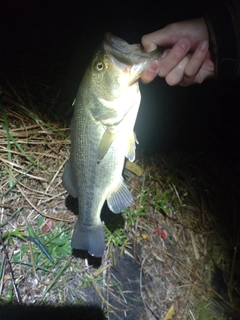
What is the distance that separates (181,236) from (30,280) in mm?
1513

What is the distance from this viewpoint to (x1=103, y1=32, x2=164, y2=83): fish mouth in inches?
68.1

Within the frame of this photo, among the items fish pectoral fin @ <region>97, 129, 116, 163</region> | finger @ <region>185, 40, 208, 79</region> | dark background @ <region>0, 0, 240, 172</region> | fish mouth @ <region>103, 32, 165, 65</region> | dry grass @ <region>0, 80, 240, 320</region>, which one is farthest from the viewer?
dark background @ <region>0, 0, 240, 172</region>

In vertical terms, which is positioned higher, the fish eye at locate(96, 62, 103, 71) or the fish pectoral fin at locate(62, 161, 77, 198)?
the fish eye at locate(96, 62, 103, 71)

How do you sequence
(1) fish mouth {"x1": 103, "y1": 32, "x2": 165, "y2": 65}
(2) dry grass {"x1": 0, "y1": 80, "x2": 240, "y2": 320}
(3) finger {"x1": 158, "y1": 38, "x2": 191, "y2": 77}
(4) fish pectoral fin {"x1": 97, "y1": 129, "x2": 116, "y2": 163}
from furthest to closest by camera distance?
(2) dry grass {"x1": 0, "y1": 80, "x2": 240, "y2": 320} → (3) finger {"x1": 158, "y1": 38, "x2": 191, "y2": 77} → (4) fish pectoral fin {"x1": 97, "y1": 129, "x2": 116, "y2": 163} → (1) fish mouth {"x1": 103, "y1": 32, "x2": 165, "y2": 65}

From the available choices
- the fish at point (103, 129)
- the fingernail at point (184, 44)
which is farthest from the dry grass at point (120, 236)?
the fingernail at point (184, 44)

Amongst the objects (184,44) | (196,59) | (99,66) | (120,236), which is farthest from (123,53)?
(120,236)

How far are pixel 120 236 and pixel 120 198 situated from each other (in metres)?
0.87

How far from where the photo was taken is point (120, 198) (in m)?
2.03

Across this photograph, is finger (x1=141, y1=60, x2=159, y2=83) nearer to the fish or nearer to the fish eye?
the fish

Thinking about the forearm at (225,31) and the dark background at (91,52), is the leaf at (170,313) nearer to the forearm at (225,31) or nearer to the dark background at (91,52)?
the dark background at (91,52)

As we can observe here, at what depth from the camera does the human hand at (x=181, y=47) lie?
6.56ft

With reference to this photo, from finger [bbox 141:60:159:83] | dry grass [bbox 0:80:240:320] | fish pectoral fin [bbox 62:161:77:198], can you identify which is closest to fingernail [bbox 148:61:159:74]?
finger [bbox 141:60:159:83]

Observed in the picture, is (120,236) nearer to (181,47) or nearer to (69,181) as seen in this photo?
(69,181)

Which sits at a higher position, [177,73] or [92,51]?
[92,51]
